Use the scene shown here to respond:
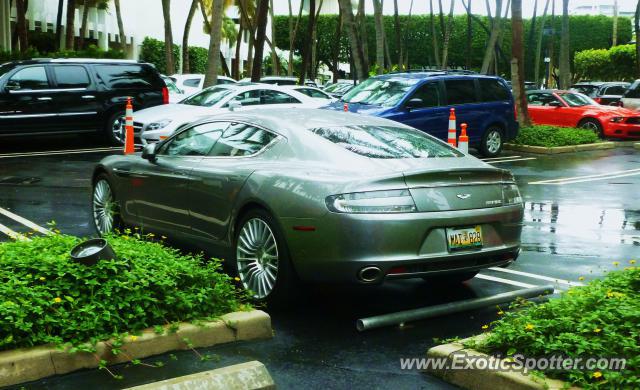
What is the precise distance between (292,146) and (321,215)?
99cm

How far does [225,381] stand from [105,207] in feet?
16.4

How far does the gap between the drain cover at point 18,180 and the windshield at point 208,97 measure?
4.47 meters

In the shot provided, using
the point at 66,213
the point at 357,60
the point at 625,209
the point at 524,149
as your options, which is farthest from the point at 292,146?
the point at 357,60

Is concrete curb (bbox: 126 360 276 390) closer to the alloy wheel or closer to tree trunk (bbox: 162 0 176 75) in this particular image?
the alloy wheel

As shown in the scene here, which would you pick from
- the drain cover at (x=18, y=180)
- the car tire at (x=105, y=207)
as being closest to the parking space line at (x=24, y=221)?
the car tire at (x=105, y=207)

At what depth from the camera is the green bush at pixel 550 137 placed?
21234 mm

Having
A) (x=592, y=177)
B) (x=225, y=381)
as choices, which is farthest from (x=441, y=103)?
(x=225, y=381)

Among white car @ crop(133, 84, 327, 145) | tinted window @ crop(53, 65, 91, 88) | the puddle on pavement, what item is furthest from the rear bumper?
tinted window @ crop(53, 65, 91, 88)

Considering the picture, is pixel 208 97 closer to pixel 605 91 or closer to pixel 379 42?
pixel 379 42

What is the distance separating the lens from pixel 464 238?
21.2ft

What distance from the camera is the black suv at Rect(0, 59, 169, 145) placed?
1781 centimetres

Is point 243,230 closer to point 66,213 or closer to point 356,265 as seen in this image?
point 356,265

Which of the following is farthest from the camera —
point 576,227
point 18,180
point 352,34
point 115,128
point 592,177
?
point 352,34

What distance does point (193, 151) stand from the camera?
799cm
